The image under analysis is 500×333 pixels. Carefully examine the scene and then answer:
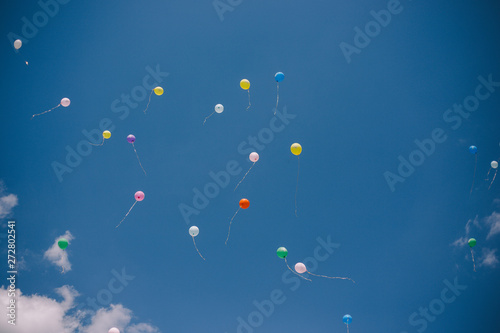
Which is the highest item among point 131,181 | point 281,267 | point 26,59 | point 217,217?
point 26,59

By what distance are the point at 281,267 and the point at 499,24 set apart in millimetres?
9174

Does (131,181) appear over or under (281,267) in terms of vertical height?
over

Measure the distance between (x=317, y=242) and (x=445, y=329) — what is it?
15.8 feet

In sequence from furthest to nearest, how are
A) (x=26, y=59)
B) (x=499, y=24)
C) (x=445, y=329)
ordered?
1. (x=445, y=329)
2. (x=499, y=24)
3. (x=26, y=59)

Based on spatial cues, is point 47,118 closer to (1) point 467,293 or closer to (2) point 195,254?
(2) point 195,254

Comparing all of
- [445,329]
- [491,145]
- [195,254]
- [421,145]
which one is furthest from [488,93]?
[195,254]

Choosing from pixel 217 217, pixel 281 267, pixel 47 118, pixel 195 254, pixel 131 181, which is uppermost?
pixel 47 118

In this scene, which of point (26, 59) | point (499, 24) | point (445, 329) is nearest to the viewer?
point (26, 59)

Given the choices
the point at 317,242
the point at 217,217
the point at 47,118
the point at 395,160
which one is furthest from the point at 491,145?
the point at 47,118

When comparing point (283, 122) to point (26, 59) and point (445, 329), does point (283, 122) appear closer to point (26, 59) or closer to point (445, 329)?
point (26, 59)

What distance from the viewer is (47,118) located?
899 cm

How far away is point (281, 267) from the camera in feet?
31.6

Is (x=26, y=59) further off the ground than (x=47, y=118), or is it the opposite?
(x=26, y=59)

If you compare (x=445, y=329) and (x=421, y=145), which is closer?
(x=421, y=145)
